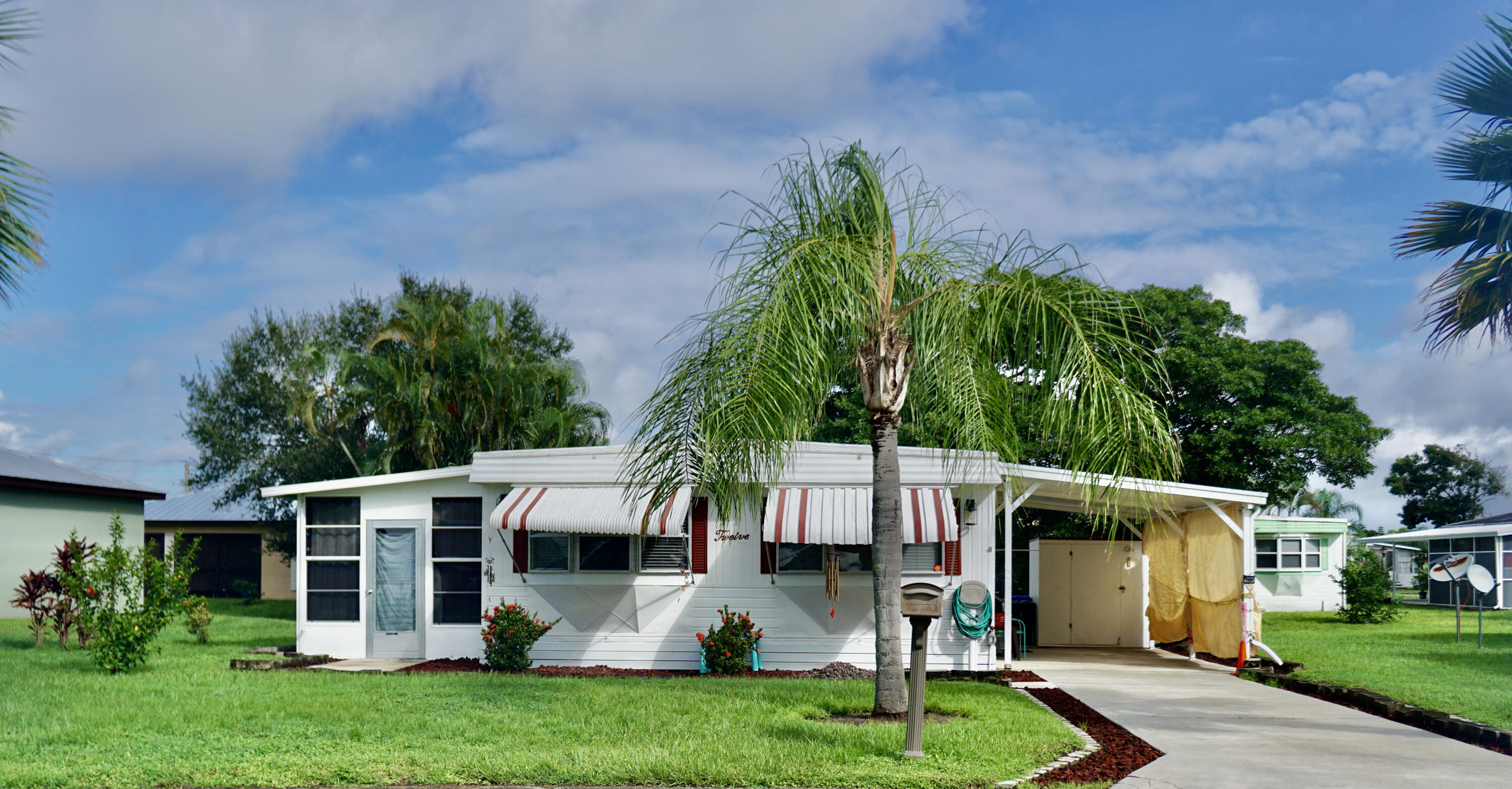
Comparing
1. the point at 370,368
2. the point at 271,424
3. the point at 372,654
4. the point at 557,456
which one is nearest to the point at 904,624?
the point at 557,456

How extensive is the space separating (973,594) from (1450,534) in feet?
81.7

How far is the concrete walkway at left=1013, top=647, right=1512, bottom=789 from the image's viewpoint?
678 cm

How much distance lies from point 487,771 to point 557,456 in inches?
260

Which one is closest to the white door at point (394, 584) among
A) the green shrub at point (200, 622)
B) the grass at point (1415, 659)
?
the green shrub at point (200, 622)

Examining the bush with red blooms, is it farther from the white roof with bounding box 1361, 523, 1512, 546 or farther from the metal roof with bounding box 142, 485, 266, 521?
the white roof with bounding box 1361, 523, 1512, 546

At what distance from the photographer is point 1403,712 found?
9.53m

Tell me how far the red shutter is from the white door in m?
3.40

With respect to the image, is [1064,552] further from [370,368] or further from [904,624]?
[370,368]

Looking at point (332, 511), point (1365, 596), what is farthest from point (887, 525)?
point (1365, 596)

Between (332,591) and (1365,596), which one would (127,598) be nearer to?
(332,591)

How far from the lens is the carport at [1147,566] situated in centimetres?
1329

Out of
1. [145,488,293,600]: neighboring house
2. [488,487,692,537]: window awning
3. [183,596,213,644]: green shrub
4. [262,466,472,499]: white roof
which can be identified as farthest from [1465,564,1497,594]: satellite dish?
[145,488,293,600]: neighboring house

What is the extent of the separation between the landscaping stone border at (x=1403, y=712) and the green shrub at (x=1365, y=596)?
36.8 feet

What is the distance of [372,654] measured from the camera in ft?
44.8
